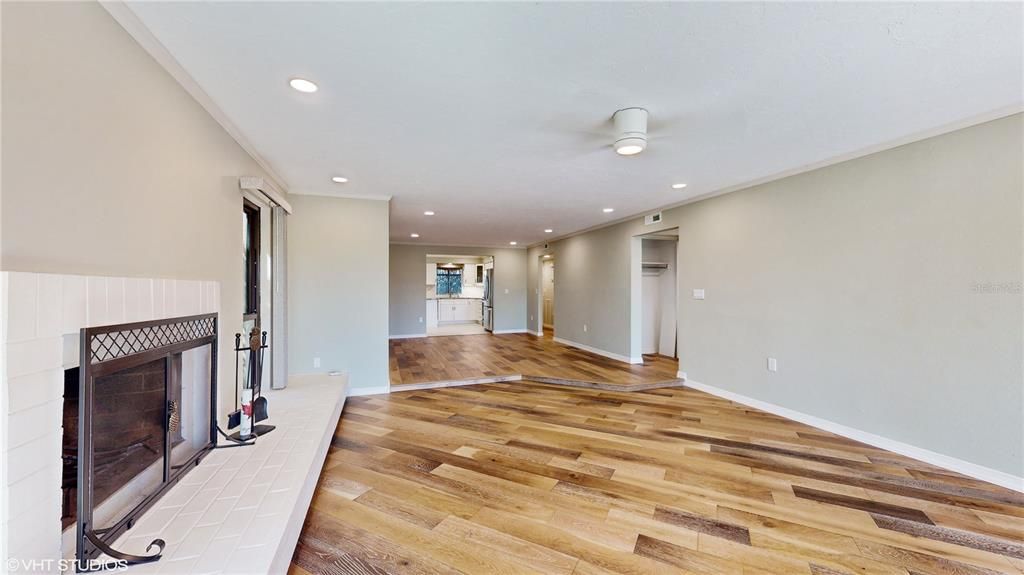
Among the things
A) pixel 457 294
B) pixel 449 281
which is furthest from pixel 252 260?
pixel 457 294

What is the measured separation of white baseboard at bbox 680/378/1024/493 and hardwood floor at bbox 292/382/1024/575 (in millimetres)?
81

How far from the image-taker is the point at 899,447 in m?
2.77

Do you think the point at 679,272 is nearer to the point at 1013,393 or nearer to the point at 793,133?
the point at 793,133

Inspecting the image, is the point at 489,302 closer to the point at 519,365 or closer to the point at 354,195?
the point at 519,365

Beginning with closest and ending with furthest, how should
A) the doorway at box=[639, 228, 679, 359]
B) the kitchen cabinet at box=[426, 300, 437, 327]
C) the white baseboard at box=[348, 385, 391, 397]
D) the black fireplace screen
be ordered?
1. the black fireplace screen
2. the white baseboard at box=[348, 385, 391, 397]
3. the doorway at box=[639, 228, 679, 359]
4. the kitchen cabinet at box=[426, 300, 437, 327]

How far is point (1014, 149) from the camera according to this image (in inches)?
89.1

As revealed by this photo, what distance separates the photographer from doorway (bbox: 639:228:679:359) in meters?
6.36

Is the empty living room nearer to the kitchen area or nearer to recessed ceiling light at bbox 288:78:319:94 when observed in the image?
recessed ceiling light at bbox 288:78:319:94

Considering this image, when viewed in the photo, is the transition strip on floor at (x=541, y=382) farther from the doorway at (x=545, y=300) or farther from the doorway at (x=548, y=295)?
the doorway at (x=548, y=295)

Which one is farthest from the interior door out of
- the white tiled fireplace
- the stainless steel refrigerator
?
the white tiled fireplace

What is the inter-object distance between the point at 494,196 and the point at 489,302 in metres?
5.67

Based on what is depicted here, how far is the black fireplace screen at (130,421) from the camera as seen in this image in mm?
1219

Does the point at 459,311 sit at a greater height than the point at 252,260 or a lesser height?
lesser

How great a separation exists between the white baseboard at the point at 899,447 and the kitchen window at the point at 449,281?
9.14m
